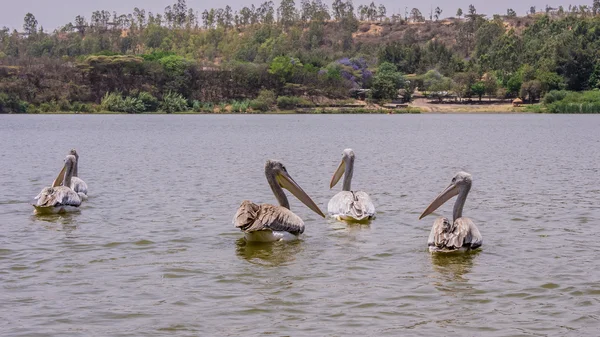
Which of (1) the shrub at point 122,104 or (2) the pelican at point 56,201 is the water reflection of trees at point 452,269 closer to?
(2) the pelican at point 56,201

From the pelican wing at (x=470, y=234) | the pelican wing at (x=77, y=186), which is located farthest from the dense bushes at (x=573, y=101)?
the pelican wing at (x=470, y=234)

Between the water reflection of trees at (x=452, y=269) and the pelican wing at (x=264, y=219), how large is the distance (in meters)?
1.88

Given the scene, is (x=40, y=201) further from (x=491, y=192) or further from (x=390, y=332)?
(x=491, y=192)

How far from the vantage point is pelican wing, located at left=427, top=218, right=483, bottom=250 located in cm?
1012

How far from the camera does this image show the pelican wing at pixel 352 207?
1277cm

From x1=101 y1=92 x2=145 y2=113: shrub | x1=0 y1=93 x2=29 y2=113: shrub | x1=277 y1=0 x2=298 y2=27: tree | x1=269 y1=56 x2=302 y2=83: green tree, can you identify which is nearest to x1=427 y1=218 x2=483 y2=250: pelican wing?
x1=0 y1=93 x2=29 y2=113: shrub

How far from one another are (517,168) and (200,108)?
72.1m

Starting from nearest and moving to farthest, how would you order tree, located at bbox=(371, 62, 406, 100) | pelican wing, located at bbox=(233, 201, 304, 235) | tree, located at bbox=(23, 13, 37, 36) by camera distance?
pelican wing, located at bbox=(233, 201, 304, 235), tree, located at bbox=(371, 62, 406, 100), tree, located at bbox=(23, 13, 37, 36)

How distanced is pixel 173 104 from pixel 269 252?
81540 mm

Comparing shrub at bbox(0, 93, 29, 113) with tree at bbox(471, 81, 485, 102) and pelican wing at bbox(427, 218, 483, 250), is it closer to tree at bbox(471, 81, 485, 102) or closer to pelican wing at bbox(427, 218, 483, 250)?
tree at bbox(471, 81, 485, 102)

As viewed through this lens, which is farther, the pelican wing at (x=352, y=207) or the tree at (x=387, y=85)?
the tree at (x=387, y=85)

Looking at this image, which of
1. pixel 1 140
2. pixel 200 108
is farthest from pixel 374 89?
pixel 1 140

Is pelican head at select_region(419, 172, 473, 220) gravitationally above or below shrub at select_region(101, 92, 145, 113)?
above

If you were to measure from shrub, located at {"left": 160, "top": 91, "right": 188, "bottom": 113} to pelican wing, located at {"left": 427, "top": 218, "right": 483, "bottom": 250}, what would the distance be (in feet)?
268
